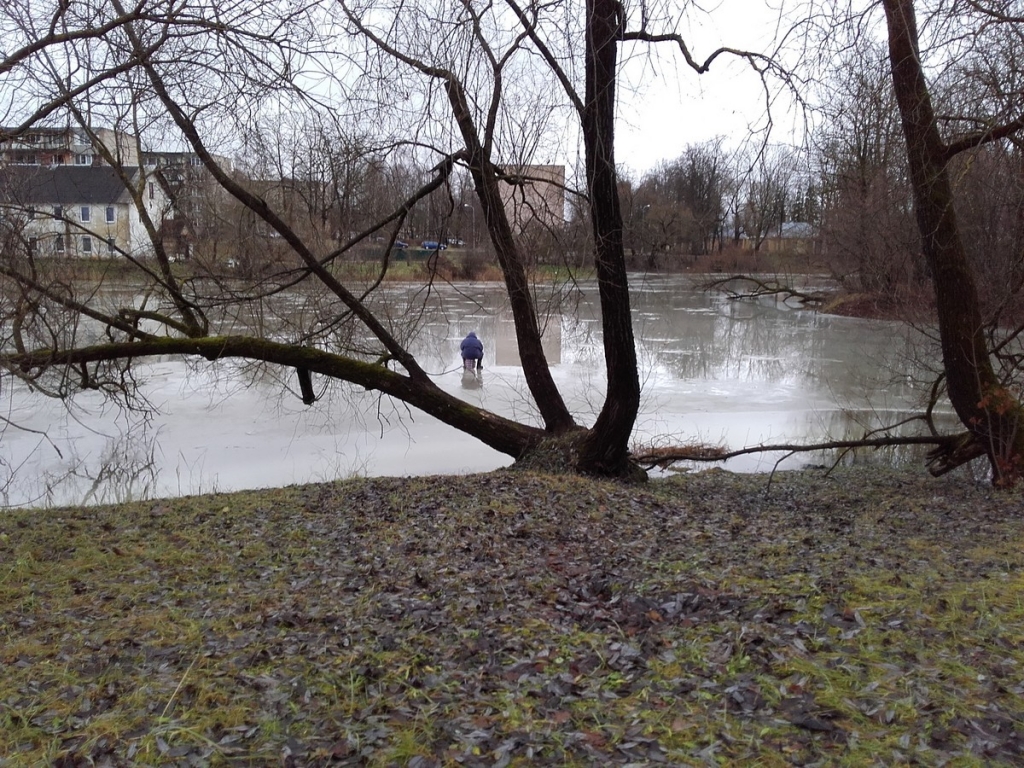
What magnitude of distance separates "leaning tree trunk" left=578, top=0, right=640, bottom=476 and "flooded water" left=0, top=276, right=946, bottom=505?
1.31 metres

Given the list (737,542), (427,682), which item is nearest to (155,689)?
(427,682)

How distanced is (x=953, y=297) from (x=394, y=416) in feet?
27.2

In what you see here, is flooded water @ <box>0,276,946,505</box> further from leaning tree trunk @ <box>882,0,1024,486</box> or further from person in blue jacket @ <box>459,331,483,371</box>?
leaning tree trunk @ <box>882,0,1024,486</box>

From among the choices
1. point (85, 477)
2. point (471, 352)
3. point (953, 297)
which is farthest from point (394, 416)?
point (953, 297)

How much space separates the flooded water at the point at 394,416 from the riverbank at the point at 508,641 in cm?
413

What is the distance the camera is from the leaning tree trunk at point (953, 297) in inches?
284

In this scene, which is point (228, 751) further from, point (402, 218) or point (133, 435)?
point (133, 435)

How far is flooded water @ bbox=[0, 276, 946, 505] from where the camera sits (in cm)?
1027

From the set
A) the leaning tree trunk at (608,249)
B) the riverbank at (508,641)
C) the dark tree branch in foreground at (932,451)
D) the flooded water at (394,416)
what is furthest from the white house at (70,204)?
the dark tree branch in foreground at (932,451)

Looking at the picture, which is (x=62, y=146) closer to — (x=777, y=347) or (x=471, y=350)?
(x=471, y=350)

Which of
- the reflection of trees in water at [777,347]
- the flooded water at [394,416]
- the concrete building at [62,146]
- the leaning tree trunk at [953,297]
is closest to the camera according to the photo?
the leaning tree trunk at [953,297]

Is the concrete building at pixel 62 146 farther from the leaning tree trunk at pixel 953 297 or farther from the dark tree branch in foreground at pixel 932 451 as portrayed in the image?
the leaning tree trunk at pixel 953 297

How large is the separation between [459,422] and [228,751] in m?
6.59

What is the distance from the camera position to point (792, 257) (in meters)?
31.9
